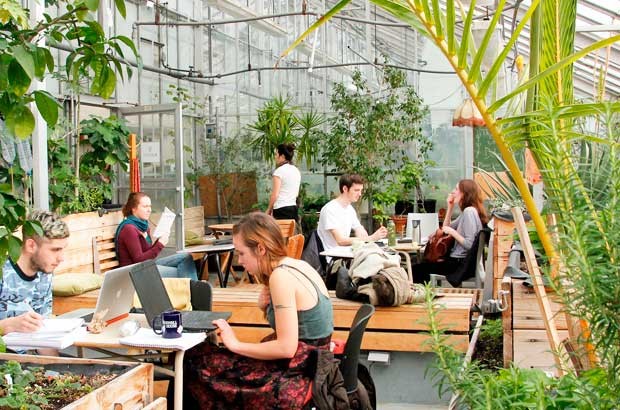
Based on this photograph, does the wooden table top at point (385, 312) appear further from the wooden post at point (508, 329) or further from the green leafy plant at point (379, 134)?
the green leafy plant at point (379, 134)

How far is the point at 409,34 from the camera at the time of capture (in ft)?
58.5

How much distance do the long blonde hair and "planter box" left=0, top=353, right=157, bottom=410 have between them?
0.81m

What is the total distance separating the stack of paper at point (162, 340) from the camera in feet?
11.4

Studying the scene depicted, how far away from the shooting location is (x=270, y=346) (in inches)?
137

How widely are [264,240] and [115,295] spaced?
0.90 metres

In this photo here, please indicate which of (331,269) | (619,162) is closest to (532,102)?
(619,162)

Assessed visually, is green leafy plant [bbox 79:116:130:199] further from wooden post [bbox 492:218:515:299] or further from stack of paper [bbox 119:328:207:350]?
stack of paper [bbox 119:328:207:350]

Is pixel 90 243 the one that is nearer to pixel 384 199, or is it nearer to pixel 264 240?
pixel 264 240

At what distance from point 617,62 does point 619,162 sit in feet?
32.1

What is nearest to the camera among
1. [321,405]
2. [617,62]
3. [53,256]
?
[321,405]

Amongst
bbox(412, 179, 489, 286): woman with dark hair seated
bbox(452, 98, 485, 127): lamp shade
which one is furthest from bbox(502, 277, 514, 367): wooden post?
bbox(452, 98, 485, 127): lamp shade

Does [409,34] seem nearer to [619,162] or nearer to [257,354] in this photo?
[257,354]

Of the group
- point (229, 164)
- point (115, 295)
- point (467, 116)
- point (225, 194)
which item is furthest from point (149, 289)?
point (229, 164)

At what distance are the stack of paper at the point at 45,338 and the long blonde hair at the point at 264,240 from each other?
828mm
